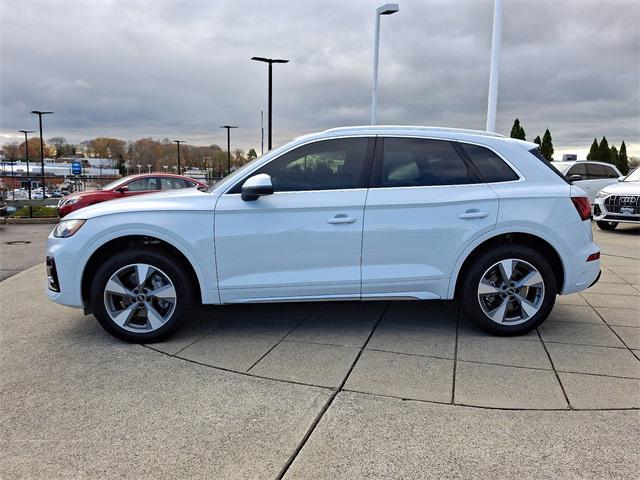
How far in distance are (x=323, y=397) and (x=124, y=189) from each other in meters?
12.2

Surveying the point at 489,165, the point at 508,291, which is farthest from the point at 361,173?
the point at 508,291

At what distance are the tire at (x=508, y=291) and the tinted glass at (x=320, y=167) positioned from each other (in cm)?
126

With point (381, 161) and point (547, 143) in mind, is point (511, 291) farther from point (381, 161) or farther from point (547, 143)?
point (547, 143)

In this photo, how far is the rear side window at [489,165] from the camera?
170 inches

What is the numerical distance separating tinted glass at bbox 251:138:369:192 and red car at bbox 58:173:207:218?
9.25 metres

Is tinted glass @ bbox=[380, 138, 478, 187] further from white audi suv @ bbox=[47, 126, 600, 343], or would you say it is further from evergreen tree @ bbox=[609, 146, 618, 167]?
evergreen tree @ bbox=[609, 146, 618, 167]

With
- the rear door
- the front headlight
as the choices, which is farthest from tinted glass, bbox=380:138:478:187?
the front headlight

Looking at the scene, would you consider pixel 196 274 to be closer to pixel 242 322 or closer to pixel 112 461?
pixel 242 322

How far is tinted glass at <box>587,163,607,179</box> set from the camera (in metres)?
15.9

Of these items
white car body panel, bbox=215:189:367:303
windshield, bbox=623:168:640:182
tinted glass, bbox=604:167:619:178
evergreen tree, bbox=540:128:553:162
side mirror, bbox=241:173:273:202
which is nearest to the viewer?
side mirror, bbox=241:173:273:202

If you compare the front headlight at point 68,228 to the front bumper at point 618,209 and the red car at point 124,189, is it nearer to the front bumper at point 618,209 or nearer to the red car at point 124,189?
the red car at point 124,189

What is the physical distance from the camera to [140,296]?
415cm

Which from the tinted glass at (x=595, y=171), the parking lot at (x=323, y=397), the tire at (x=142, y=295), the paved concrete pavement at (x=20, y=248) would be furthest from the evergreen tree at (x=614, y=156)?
the tire at (x=142, y=295)

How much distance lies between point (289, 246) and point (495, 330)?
1.87 meters
